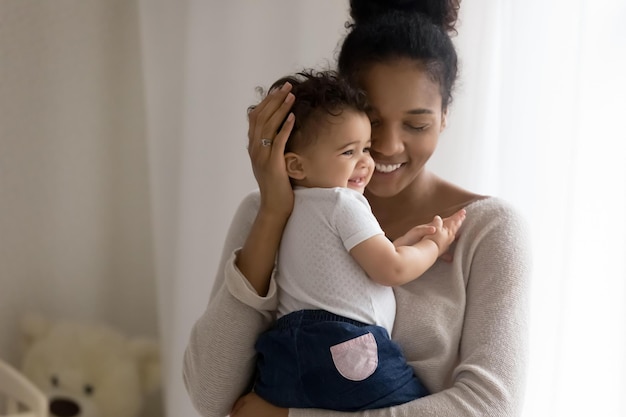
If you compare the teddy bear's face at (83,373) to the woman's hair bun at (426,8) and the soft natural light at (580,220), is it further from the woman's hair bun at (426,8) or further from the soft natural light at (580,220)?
the woman's hair bun at (426,8)

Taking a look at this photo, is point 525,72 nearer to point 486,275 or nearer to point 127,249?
point 486,275

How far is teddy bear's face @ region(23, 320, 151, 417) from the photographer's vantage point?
2332mm

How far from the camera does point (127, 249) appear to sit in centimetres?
264

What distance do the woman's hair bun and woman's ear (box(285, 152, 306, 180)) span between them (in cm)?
42

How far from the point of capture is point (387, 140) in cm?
131

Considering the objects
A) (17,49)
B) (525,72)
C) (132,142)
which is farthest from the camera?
(132,142)

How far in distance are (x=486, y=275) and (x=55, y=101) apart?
5.70 feet

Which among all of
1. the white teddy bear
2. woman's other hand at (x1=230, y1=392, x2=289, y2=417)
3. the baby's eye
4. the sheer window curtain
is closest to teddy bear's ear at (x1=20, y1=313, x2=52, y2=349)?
the white teddy bear

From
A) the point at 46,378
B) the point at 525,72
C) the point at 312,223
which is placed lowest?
the point at 46,378

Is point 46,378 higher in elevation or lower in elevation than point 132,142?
lower

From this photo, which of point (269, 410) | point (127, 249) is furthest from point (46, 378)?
point (269, 410)

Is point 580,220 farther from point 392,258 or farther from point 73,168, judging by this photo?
point 73,168

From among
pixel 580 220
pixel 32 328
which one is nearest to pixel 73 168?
pixel 32 328

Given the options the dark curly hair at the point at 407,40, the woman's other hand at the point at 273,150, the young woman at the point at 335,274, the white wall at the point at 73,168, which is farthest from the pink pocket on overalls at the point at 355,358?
the white wall at the point at 73,168
